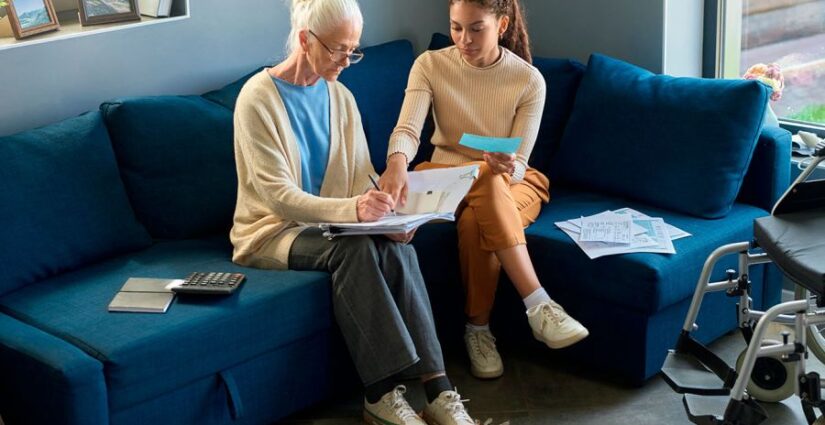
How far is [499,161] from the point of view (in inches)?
116

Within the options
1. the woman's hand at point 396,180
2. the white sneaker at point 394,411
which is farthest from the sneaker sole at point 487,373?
the woman's hand at point 396,180

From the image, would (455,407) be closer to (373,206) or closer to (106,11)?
(373,206)

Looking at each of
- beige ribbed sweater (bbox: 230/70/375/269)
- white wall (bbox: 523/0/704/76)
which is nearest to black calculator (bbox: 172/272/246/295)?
beige ribbed sweater (bbox: 230/70/375/269)

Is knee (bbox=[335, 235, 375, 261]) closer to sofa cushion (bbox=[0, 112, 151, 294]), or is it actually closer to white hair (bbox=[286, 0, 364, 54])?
white hair (bbox=[286, 0, 364, 54])

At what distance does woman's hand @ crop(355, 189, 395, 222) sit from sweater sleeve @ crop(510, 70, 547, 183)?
0.57 meters

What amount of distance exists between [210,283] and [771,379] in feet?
4.83

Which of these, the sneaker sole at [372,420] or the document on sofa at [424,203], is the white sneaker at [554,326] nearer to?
the document on sofa at [424,203]

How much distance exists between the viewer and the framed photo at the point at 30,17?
288 cm

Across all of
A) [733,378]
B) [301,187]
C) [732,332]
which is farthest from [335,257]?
[732,332]

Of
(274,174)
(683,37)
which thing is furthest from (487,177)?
(683,37)

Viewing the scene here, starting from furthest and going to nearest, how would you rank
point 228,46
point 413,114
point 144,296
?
point 228,46, point 413,114, point 144,296

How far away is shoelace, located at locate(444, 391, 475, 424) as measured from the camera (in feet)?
8.79

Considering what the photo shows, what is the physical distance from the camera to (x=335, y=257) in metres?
2.69

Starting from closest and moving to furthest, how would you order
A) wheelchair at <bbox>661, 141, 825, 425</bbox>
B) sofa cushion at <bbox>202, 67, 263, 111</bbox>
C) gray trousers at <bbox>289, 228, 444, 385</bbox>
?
Result: wheelchair at <bbox>661, 141, 825, 425</bbox>, gray trousers at <bbox>289, 228, 444, 385</bbox>, sofa cushion at <bbox>202, 67, 263, 111</bbox>
